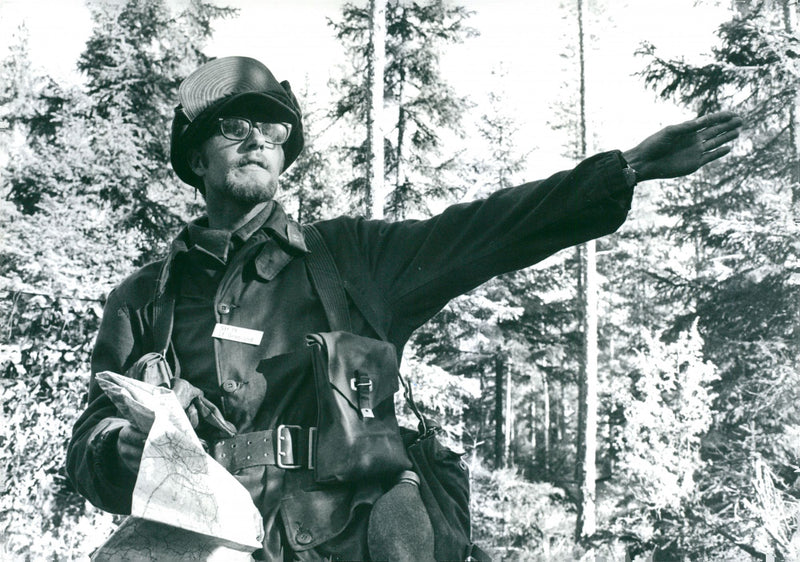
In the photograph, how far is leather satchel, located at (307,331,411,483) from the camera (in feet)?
7.93

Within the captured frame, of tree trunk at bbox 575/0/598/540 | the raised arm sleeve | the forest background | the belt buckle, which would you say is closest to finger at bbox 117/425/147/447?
the belt buckle

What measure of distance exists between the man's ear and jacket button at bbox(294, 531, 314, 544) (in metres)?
1.34

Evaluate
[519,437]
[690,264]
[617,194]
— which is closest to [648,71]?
[690,264]

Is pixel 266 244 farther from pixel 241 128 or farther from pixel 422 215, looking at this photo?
pixel 422 215

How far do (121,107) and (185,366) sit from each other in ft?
42.9

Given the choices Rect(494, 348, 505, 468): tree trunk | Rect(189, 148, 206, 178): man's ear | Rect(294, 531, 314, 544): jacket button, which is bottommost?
Rect(294, 531, 314, 544): jacket button

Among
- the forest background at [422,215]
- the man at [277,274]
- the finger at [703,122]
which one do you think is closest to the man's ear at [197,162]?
the man at [277,274]

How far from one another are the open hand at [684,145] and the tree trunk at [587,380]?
57.9 ft

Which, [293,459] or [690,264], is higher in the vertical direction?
[690,264]

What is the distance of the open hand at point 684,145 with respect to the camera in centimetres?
232

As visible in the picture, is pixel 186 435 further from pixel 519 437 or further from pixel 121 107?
pixel 519 437

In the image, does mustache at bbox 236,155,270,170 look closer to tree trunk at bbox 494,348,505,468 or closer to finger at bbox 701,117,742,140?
finger at bbox 701,117,742,140

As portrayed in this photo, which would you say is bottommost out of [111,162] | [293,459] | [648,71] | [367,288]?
[293,459]

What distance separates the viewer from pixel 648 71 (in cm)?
1661
